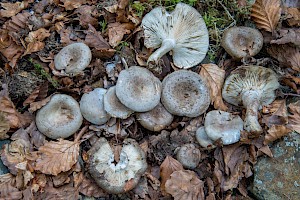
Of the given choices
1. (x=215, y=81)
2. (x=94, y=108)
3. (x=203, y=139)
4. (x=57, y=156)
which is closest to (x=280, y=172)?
(x=203, y=139)

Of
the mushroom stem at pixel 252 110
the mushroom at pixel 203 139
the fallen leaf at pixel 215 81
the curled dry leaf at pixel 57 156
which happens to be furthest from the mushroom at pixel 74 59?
the mushroom stem at pixel 252 110

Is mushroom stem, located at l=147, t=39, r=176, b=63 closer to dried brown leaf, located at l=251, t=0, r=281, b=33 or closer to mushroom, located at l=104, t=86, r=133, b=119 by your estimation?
mushroom, located at l=104, t=86, r=133, b=119

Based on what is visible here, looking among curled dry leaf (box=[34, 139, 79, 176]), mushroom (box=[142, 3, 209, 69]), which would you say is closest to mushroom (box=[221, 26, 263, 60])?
mushroom (box=[142, 3, 209, 69])

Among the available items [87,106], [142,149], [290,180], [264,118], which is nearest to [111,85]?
[87,106]

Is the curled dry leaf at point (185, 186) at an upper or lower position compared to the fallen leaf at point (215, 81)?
lower

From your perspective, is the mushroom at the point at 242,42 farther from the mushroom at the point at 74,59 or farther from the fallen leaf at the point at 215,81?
the mushroom at the point at 74,59
